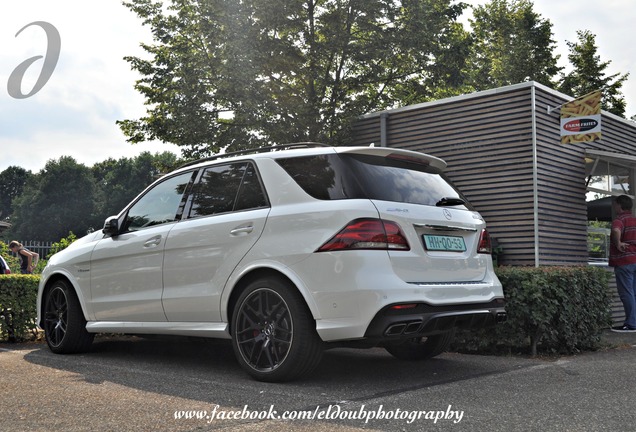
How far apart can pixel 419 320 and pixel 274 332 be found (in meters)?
1.10

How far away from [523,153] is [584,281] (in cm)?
419

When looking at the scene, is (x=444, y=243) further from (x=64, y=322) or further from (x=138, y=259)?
(x=64, y=322)

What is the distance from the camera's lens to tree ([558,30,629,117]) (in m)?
28.6

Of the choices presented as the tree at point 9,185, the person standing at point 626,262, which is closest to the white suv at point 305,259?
the person standing at point 626,262

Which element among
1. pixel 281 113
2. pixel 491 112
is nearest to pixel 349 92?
pixel 281 113

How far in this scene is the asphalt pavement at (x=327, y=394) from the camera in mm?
3883

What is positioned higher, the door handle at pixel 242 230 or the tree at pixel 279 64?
the tree at pixel 279 64

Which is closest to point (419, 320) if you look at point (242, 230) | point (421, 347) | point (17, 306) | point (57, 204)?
point (242, 230)

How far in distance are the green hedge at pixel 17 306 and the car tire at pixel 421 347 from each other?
15.3ft

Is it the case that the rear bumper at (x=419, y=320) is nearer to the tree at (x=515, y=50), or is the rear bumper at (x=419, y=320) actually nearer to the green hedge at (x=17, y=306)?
the green hedge at (x=17, y=306)

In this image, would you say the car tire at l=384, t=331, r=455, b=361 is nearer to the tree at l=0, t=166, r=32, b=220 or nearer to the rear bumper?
the rear bumper

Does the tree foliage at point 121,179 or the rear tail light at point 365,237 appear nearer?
the rear tail light at point 365,237

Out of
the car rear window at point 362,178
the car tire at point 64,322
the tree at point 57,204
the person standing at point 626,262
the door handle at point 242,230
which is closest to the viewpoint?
the car rear window at point 362,178

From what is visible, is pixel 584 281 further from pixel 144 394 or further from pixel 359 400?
pixel 144 394
